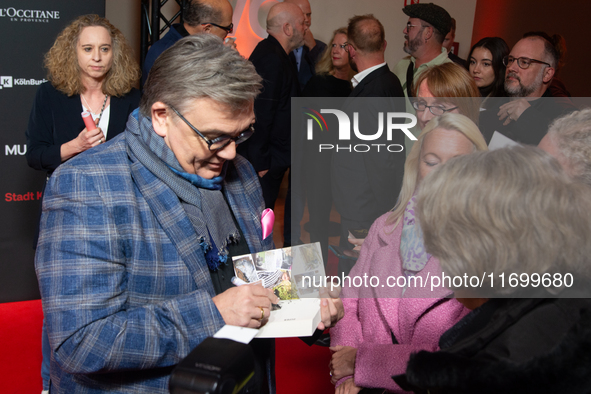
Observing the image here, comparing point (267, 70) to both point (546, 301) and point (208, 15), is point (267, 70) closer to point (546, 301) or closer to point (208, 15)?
point (208, 15)

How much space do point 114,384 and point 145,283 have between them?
0.29 metres

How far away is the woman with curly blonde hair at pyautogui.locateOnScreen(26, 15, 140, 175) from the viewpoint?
2.63m

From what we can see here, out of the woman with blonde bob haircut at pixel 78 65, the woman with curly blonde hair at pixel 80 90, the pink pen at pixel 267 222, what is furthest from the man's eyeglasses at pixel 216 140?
the woman with blonde bob haircut at pixel 78 65

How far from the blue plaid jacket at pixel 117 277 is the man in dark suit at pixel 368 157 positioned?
2.16 m

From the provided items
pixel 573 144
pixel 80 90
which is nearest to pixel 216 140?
pixel 573 144

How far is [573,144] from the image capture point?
1540mm

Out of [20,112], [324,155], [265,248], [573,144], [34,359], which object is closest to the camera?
[573,144]

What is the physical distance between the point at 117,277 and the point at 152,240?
0.13 meters

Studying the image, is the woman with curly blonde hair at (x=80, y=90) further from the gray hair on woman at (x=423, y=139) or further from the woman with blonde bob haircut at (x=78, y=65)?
the gray hair on woman at (x=423, y=139)

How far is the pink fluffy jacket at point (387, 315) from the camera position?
1.46 meters

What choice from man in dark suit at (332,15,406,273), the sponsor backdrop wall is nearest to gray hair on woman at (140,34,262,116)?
man in dark suit at (332,15,406,273)

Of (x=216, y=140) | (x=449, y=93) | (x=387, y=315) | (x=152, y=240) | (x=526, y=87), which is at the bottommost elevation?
(x=387, y=315)

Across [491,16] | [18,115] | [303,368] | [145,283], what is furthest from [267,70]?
[491,16]

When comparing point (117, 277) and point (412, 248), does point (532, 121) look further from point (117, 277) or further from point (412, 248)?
point (117, 277)
